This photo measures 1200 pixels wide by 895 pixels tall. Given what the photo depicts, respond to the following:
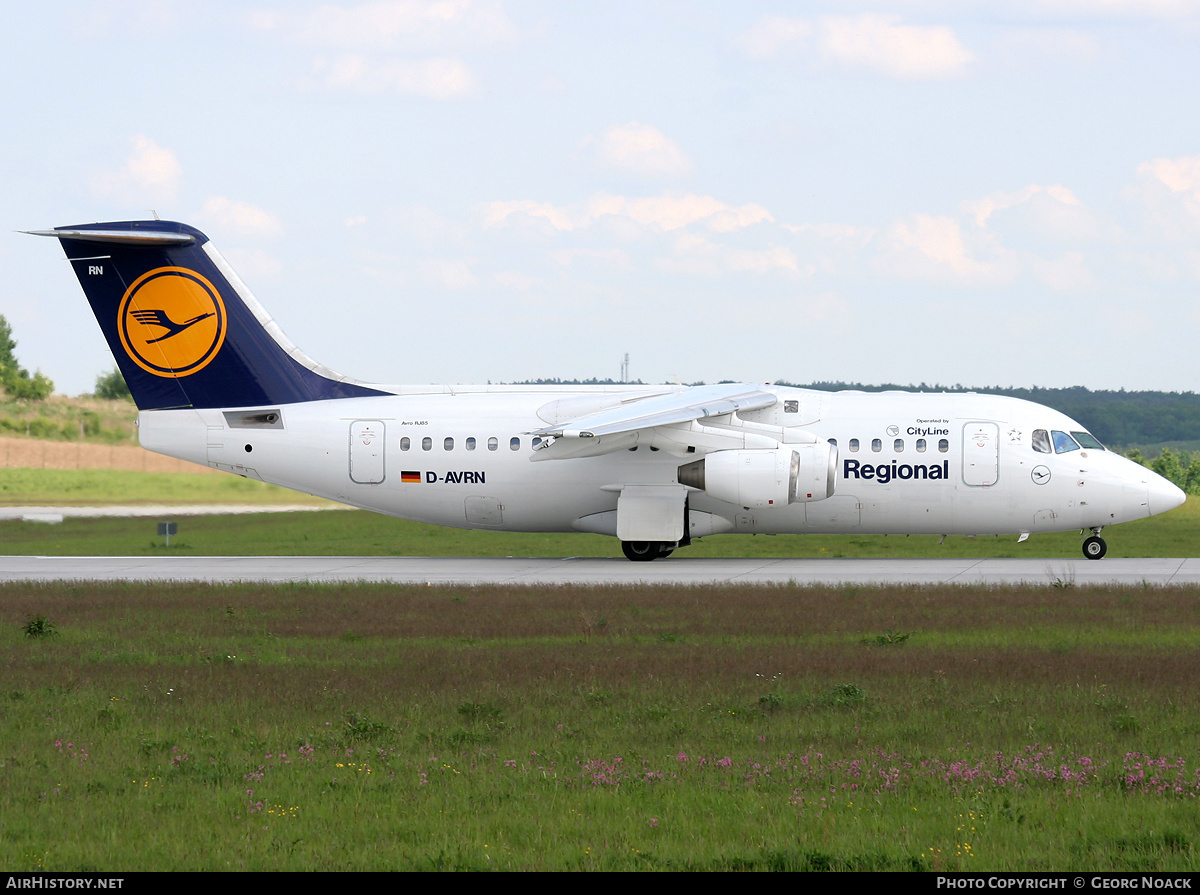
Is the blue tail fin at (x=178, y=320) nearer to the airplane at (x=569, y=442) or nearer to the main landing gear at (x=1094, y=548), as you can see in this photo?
the airplane at (x=569, y=442)

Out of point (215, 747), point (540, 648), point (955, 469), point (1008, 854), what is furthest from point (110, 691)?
point (955, 469)

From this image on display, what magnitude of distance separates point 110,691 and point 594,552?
2237cm

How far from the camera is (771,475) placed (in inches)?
1062

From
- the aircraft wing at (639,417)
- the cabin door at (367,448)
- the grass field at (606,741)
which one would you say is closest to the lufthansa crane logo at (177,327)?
the cabin door at (367,448)

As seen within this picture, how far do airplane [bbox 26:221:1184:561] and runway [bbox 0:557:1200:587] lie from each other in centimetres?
94

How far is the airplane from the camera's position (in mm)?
28234

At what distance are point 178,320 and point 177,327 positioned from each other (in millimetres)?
159

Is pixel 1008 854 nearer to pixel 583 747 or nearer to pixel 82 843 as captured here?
pixel 583 747

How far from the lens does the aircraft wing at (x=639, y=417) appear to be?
26625 mm

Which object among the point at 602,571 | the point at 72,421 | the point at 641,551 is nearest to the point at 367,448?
the point at 602,571

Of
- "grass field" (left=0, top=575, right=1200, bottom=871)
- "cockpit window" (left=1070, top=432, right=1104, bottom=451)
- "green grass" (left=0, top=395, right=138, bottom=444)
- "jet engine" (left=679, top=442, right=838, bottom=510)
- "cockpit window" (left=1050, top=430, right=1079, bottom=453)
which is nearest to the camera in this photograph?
"grass field" (left=0, top=575, right=1200, bottom=871)

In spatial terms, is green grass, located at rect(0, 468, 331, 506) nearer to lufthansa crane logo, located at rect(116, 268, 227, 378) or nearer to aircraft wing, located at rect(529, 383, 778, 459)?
lufthansa crane logo, located at rect(116, 268, 227, 378)

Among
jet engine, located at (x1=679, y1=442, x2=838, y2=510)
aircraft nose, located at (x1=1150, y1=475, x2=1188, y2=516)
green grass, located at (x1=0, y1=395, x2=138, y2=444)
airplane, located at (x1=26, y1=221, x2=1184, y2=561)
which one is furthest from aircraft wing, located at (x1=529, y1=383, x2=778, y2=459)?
green grass, located at (x1=0, y1=395, x2=138, y2=444)

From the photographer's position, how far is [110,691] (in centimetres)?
1378
